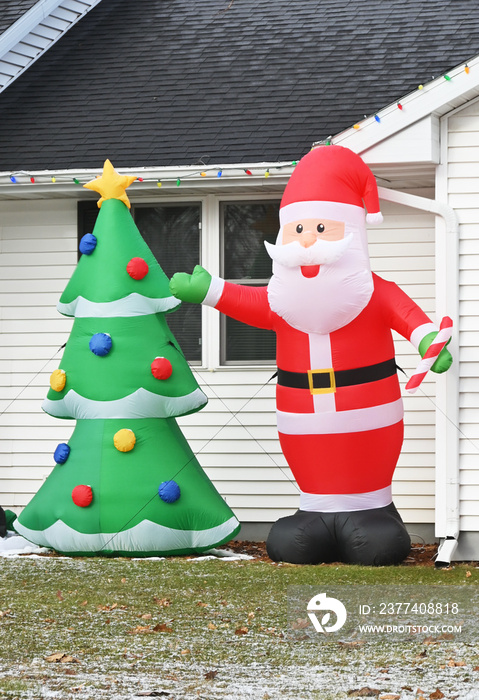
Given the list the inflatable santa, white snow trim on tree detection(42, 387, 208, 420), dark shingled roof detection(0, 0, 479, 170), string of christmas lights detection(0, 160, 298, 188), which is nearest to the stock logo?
the inflatable santa

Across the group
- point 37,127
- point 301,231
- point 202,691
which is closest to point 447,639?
point 202,691

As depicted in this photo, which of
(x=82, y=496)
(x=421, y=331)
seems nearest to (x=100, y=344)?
(x=82, y=496)

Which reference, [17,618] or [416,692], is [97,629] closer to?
[17,618]

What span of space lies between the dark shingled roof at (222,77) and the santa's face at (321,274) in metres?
1.74

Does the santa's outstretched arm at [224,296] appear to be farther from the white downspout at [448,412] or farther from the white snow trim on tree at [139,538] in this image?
the white snow trim on tree at [139,538]

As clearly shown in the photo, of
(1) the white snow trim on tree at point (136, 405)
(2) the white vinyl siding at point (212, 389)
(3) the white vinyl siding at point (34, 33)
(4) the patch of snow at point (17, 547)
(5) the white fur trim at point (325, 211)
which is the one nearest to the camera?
(5) the white fur trim at point (325, 211)

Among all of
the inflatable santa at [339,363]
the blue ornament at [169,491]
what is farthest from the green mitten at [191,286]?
the blue ornament at [169,491]

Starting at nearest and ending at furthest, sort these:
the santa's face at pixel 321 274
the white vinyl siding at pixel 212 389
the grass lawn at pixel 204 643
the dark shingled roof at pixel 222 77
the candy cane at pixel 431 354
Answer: the grass lawn at pixel 204 643 < the candy cane at pixel 431 354 < the santa's face at pixel 321 274 < the white vinyl siding at pixel 212 389 < the dark shingled roof at pixel 222 77

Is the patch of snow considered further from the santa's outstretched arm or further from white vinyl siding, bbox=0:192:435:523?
the santa's outstretched arm

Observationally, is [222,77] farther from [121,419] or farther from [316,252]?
[121,419]

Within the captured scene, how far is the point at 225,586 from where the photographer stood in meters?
6.88

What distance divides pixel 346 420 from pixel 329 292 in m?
0.89

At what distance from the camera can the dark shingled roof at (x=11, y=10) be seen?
36.7 feet

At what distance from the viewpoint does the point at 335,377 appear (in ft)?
25.2
